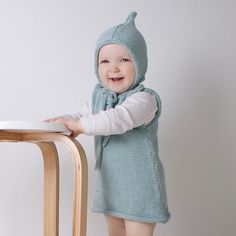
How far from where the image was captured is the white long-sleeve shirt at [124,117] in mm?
947

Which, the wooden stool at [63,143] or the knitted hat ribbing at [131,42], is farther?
the knitted hat ribbing at [131,42]

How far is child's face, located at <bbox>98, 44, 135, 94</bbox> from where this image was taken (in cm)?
105

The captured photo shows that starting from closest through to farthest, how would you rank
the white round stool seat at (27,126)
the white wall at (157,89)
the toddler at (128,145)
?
the white round stool seat at (27,126)
the toddler at (128,145)
the white wall at (157,89)

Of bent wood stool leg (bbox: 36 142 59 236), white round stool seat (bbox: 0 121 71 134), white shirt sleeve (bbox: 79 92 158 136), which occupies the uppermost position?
white shirt sleeve (bbox: 79 92 158 136)

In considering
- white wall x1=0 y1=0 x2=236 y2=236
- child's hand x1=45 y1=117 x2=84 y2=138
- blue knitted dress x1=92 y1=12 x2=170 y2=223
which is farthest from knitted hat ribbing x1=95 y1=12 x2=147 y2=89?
white wall x1=0 y1=0 x2=236 y2=236

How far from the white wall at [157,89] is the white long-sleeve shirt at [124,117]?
1.63 ft

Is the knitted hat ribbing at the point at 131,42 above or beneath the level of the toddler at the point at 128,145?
above

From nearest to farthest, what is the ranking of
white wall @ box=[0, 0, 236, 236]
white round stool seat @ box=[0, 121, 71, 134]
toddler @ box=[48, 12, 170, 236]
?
white round stool seat @ box=[0, 121, 71, 134]
toddler @ box=[48, 12, 170, 236]
white wall @ box=[0, 0, 236, 236]

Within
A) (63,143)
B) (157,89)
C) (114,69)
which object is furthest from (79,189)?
(157,89)

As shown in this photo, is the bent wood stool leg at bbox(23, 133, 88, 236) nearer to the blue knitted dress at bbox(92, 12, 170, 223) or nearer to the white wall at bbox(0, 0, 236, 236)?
the blue knitted dress at bbox(92, 12, 170, 223)

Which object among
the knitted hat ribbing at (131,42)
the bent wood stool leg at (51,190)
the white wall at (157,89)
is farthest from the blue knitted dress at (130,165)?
the white wall at (157,89)

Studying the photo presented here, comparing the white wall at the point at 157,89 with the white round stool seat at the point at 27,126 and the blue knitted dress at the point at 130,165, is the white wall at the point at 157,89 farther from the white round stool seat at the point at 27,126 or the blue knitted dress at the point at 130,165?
the white round stool seat at the point at 27,126

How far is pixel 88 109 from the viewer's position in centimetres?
115

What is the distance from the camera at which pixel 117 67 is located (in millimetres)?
1060
